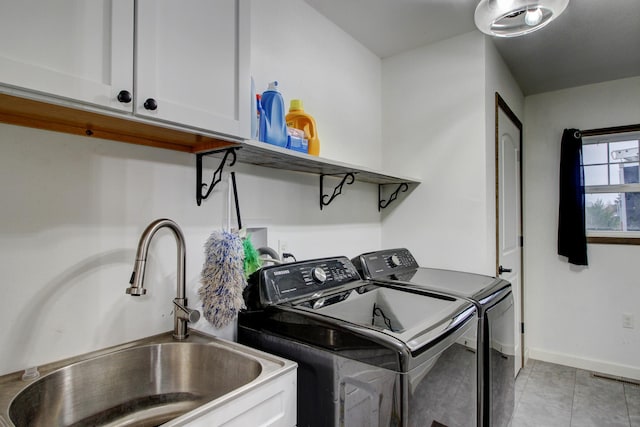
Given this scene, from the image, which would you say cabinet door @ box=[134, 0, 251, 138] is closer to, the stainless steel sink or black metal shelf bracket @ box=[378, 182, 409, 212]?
the stainless steel sink

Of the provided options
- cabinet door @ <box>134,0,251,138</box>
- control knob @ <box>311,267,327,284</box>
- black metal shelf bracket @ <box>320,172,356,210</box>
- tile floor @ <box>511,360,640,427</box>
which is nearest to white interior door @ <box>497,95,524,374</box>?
tile floor @ <box>511,360,640,427</box>

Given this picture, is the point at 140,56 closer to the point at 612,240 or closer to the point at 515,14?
the point at 515,14

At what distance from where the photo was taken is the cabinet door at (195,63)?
0.85m

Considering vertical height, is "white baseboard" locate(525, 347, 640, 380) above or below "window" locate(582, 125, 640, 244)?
below

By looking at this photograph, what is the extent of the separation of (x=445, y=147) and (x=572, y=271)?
1.99 m

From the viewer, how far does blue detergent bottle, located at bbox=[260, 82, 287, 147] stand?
1339 mm

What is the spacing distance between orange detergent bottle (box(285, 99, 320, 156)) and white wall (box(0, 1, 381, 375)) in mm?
194

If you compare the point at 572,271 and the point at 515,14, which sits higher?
the point at 515,14

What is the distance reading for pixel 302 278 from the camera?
1.42 metres

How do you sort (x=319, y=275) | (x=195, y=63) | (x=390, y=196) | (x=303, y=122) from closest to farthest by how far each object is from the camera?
(x=195, y=63), (x=319, y=275), (x=303, y=122), (x=390, y=196)

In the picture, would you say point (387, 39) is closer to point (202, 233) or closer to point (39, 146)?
point (202, 233)

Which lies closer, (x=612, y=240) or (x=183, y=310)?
(x=183, y=310)

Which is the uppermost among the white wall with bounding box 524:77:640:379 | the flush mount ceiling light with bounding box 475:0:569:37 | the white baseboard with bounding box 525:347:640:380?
the flush mount ceiling light with bounding box 475:0:569:37

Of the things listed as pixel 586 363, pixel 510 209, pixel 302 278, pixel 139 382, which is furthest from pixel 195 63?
pixel 586 363
